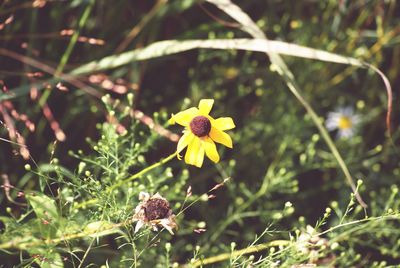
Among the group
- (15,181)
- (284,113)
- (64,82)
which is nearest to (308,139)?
(284,113)

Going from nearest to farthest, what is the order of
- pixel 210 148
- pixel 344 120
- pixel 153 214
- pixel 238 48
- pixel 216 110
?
1. pixel 153 214
2. pixel 210 148
3. pixel 238 48
4. pixel 216 110
5. pixel 344 120

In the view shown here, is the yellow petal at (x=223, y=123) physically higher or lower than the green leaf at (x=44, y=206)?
higher

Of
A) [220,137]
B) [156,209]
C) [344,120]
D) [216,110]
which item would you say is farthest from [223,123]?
[344,120]

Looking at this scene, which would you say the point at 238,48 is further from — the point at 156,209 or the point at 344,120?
the point at 344,120

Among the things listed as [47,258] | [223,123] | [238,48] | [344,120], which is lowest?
[344,120]

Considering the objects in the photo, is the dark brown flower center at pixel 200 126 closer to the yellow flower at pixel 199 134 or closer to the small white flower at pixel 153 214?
the yellow flower at pixel 199 134

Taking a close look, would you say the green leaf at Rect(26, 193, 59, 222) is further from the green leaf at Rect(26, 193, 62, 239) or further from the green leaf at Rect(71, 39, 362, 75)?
the green leaf at Rect(71, 39, 362, 75)

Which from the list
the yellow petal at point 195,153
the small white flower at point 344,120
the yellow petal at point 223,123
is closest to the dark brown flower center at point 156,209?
the yellow petal at point 195,153
